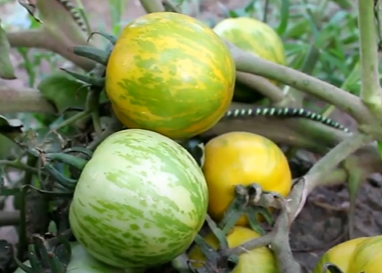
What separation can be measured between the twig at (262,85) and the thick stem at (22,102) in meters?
0.24

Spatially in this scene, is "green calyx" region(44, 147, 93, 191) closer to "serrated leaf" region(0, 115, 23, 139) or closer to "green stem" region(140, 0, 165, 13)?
"serrated leaf" region(0, 115, 23, 139)

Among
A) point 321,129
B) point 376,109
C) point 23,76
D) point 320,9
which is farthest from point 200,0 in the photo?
point 376,109

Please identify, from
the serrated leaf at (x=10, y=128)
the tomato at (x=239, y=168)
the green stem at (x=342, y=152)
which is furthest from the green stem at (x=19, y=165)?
the green stem at (x=342, y=152)

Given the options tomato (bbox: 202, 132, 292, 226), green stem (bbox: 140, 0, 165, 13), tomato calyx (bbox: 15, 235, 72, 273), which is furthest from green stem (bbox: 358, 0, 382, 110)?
tomato calyx (bbox: 15, 235, 72, 273)

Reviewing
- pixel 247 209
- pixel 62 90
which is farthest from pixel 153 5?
pixel 247 209

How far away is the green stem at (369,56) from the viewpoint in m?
0.54

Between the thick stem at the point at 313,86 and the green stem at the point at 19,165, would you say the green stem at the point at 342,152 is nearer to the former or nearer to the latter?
the thick stem at the point at 313,86

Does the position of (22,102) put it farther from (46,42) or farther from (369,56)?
(369,56)

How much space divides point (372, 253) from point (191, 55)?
240 mm

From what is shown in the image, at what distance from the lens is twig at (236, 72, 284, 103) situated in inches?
27.2

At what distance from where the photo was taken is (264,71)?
2.04 feet

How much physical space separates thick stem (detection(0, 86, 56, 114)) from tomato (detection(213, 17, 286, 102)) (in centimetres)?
25

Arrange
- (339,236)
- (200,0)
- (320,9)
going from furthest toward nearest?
(200,0) → (320,9) → (339,236)

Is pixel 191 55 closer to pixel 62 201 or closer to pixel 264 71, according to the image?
pixel 264 71
